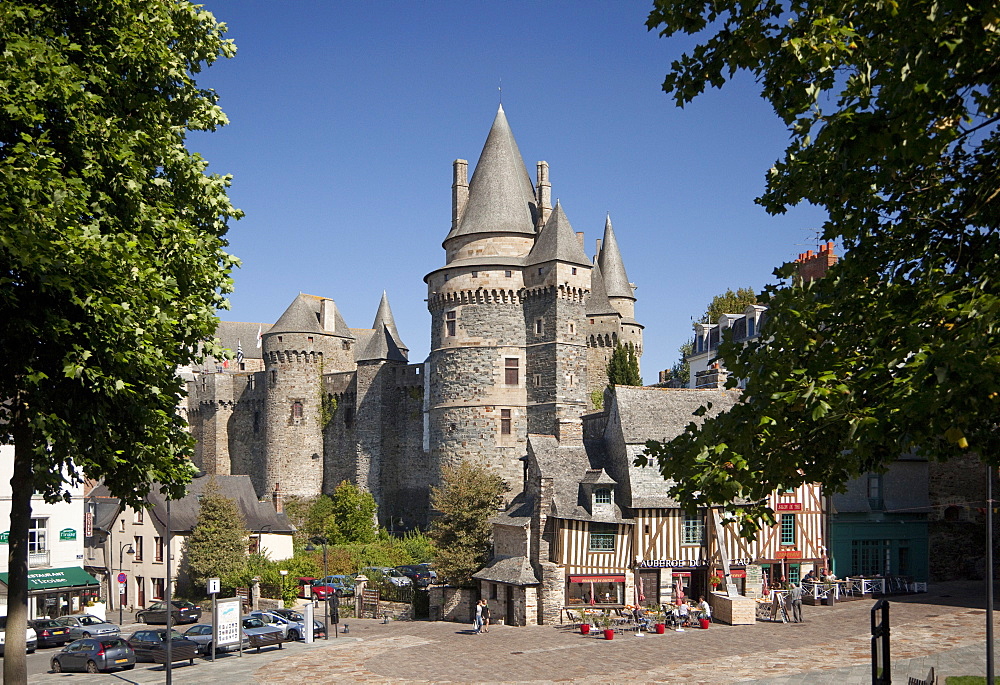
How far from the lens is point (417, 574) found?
41.2 meters

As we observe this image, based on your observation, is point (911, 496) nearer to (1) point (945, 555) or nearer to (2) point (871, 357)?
(1) point (945, 555)

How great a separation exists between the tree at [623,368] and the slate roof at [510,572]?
1876cm

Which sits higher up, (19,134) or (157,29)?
(157,29)

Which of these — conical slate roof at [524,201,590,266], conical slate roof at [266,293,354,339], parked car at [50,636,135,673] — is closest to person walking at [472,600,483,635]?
parked car at [50,636,135,673]

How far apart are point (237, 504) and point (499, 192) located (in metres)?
21.5

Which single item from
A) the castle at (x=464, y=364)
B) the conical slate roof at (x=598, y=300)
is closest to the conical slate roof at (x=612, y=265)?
the castle at (x=464, y=364)

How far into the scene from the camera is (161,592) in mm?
42469

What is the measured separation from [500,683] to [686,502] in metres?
14.7

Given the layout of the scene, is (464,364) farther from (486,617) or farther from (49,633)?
(49,633)

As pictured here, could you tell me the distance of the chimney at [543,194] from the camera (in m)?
51.8

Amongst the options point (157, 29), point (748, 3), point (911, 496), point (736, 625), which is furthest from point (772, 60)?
point (911, 496)

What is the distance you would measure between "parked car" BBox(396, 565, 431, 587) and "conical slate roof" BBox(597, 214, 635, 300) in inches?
903

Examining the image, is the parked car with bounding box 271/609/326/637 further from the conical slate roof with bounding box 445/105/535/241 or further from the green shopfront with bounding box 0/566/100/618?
the conical slate roof with bounding box 445/105/535/241

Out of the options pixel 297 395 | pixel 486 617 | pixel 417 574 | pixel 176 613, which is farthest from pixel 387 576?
pixel 297 395
